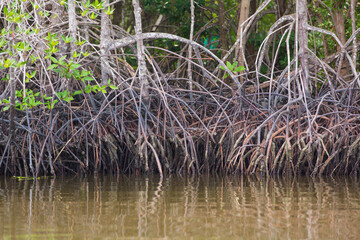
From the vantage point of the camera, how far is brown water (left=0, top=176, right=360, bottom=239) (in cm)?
285

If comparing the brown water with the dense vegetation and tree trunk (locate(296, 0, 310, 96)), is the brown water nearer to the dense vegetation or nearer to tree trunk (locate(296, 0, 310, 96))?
the dense vegetation

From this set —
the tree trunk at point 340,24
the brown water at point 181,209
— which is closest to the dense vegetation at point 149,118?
the brown water at point 181,209

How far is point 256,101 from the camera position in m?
5.98

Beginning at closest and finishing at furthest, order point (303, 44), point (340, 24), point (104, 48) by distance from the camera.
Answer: point (303, 44) < point (104, 48) < point (340, 24)

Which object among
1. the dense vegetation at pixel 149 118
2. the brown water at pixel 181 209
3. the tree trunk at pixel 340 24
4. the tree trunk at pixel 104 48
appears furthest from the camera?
the tree trunk at pixel 340 24

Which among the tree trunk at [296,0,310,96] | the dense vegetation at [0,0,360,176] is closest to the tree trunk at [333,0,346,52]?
the dense vegetation at [0,0,360,176]

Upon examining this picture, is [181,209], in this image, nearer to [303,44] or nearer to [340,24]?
[303,44]

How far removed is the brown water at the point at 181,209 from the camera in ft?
9.35

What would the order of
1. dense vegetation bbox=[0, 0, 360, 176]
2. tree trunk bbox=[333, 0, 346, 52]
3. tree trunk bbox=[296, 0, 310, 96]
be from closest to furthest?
dense vegetation bbox=[0, 0, 360, 176] → tree trunk bbox=[296, 0, 310, 96] → tree trunk bbox=[333, 0, 346, 52]

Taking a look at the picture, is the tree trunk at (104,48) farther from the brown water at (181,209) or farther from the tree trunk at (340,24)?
the tree trunk at (340,24)

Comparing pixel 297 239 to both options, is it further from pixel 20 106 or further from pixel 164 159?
pixel 20 106

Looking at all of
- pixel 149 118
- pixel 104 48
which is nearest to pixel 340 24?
pixel 149 118

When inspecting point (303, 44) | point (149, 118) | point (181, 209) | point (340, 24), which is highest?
point (340, 24)

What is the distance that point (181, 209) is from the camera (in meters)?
3.49
